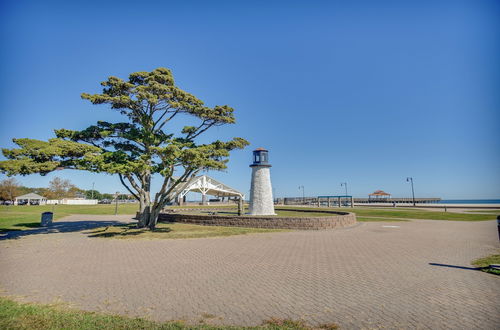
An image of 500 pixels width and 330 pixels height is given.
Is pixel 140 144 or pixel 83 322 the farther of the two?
pixel 140 144

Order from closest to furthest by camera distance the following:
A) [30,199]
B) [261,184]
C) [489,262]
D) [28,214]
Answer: [489,262] → [261,184] → [28,214] → [30,199]

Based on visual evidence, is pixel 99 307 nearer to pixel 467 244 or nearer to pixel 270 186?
pixel 467 244

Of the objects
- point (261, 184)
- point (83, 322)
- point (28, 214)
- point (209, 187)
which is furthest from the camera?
point (209, 187)

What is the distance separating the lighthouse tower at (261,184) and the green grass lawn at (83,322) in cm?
1931

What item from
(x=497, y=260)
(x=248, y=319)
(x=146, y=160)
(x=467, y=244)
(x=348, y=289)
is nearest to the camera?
(x=248, y=319)

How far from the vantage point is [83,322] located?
411cm

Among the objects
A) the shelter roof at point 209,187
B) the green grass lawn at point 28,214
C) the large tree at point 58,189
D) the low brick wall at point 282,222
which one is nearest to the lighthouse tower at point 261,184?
the low brick wall at point 282,222

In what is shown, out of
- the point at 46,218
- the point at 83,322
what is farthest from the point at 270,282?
the point at 46,218

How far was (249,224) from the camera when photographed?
58.9ft

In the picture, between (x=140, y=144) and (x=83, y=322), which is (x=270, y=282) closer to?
(x=83, y=322)

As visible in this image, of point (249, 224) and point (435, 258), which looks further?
point (249, 224)

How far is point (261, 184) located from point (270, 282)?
57.1 feet

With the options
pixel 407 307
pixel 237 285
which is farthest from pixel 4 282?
pixel 407 307

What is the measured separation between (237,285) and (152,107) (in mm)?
14687
